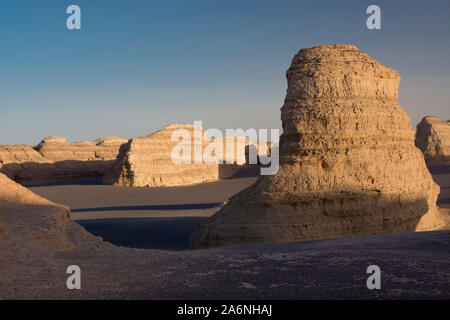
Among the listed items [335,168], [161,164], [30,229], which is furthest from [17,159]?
[30,229]

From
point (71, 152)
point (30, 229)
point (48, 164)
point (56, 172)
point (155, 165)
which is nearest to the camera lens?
point (30, 229)

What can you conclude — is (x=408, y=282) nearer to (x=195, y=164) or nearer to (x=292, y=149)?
(x=292, y=149)

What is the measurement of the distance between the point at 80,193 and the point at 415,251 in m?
26.1

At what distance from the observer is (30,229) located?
5.86 m

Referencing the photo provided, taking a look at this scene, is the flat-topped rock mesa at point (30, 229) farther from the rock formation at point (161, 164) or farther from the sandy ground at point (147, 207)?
the rock formation at point (161, 164)

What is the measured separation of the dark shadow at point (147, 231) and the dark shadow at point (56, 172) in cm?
1828

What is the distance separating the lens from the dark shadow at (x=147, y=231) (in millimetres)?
12578

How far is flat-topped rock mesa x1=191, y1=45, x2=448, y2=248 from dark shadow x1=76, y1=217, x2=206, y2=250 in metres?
2.37

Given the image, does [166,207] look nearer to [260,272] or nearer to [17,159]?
[260,272]

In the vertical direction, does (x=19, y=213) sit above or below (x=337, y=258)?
above

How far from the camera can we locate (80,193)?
2856cm

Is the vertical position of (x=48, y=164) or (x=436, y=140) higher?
(x=436, y=140)

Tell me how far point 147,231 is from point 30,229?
8512 millimetres
